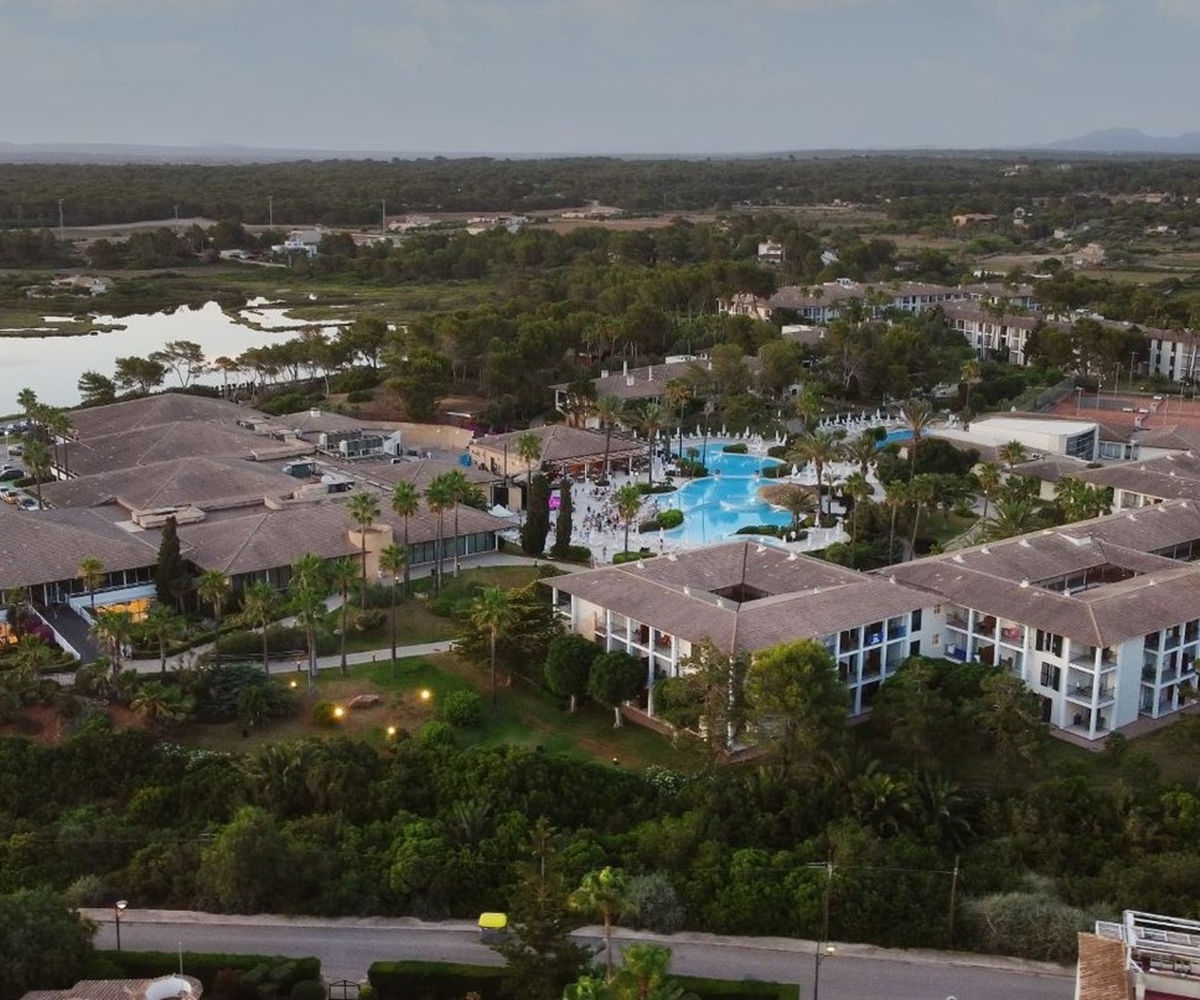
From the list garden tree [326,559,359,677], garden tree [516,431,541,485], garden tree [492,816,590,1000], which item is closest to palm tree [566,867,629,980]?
garden tree [492,816,590,1000]

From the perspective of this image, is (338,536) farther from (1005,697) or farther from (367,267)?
(367,267)

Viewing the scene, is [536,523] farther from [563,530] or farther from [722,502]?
[722,502]

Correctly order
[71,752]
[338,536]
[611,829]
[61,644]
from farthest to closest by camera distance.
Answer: [338,536]
[61,644]
[71,752]
[611,829]

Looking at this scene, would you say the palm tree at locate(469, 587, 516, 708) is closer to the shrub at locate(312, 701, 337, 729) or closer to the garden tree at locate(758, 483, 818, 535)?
the shrub at locate(312, 701, 337, 729)

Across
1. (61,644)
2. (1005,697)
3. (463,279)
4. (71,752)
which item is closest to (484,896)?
(71,752)

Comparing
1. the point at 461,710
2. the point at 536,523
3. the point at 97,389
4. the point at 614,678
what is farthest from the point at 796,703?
the point at 97,389

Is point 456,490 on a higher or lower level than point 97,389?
higher
